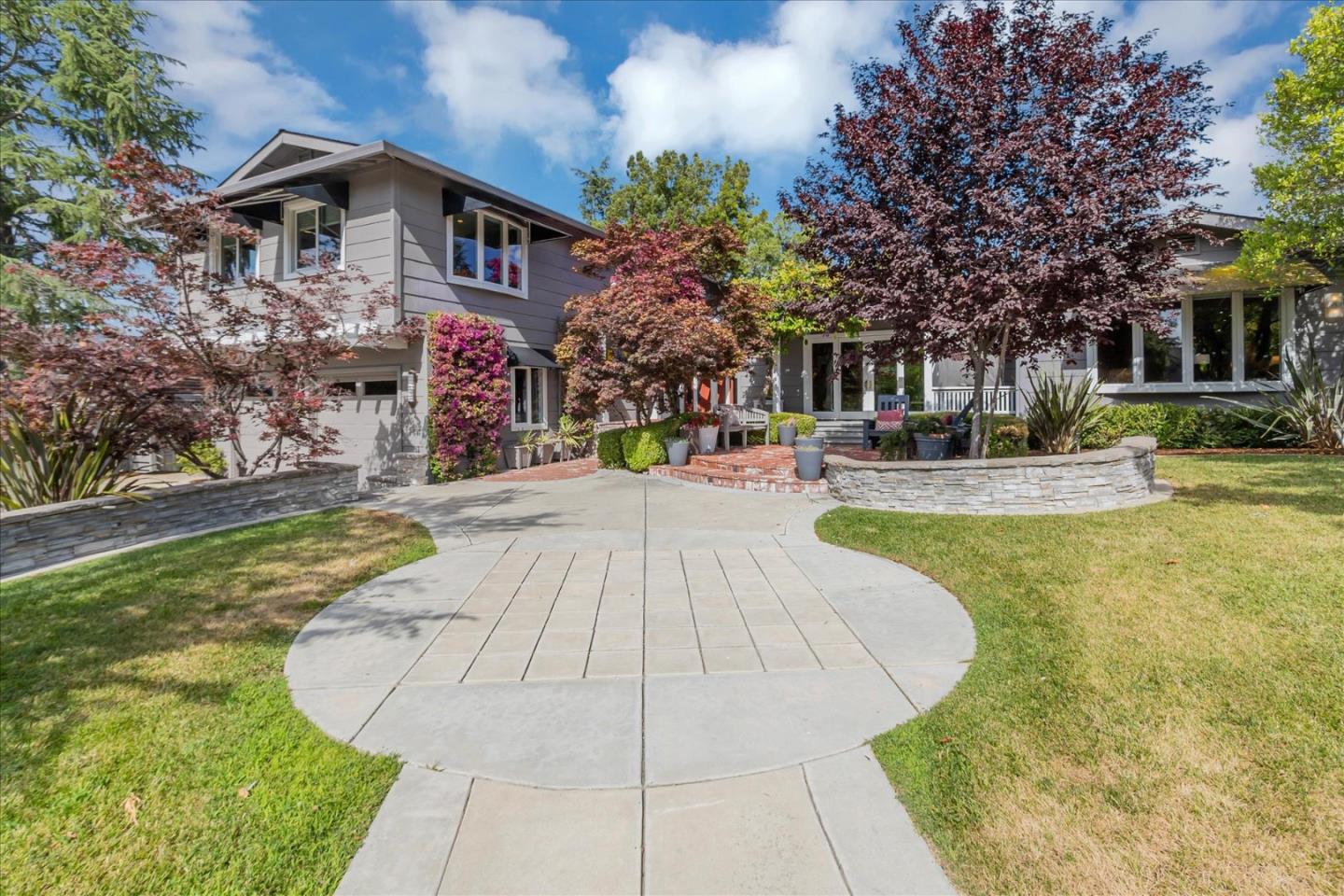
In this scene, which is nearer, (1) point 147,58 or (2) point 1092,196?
(2) point 1092,196

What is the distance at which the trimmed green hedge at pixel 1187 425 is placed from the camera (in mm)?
10945

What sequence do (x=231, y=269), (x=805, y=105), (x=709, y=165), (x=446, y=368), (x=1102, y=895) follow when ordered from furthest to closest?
1. (x=709, y=165)
2. (x=805, y=105)
3. (x=231, y=269)
4. (x=446, y=368)
5. (x=1102, y=895)

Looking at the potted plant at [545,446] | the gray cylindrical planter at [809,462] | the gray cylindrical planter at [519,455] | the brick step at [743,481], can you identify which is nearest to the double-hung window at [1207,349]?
the gray cylindrical planter at [809,462]

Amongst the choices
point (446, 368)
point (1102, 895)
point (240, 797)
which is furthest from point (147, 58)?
point (1102, 895)

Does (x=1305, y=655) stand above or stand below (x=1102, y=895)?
above

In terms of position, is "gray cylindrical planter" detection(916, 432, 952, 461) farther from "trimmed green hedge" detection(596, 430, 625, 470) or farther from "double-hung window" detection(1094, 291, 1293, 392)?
"double-hung window" detection(1094, 291, 1293, 392)

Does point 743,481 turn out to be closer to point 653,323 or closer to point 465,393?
point 653,323

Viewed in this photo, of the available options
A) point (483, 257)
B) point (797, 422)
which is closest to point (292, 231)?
point (483, 257)

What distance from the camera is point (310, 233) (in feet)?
38.4

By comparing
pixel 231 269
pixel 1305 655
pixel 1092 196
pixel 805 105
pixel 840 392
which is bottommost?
pixel 1305 655

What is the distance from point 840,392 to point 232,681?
49.5ft

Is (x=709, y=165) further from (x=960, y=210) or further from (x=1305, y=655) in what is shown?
(x=1305, y=655)

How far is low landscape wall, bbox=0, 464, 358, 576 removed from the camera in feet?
18.2

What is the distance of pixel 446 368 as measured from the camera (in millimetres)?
10656
